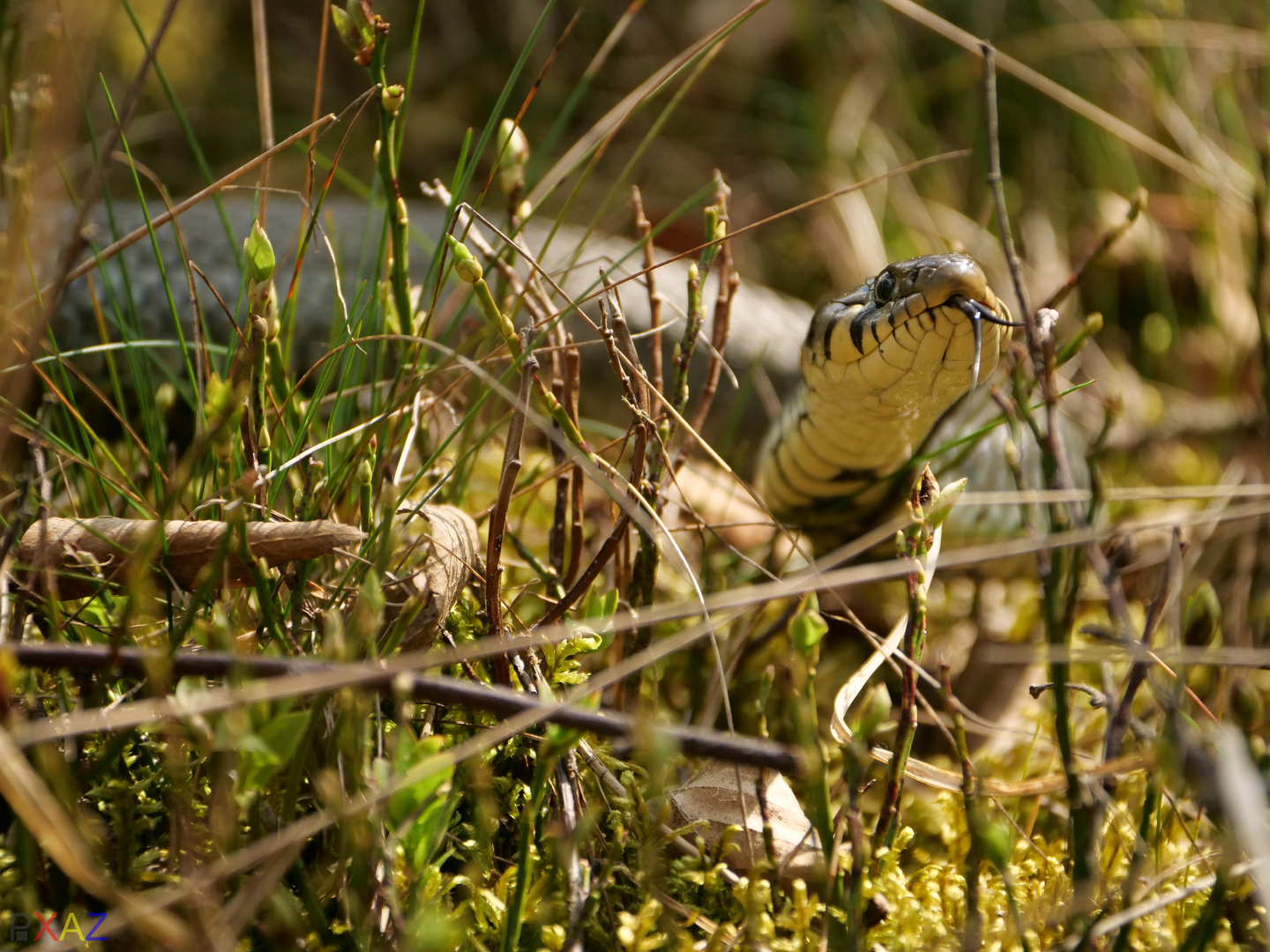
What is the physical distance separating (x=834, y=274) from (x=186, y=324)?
1541 millimetres

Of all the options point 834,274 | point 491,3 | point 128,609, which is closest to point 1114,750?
point 128,609

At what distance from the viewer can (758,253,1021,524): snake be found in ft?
3.84

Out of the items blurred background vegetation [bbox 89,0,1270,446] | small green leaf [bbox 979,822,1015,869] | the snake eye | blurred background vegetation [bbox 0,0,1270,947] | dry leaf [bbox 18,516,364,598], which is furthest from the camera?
blurred background vegetation [bbox 89,0,1270,446]

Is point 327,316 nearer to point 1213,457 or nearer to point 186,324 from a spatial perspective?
point 186,324

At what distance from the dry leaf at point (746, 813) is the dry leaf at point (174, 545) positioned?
0.41 meters

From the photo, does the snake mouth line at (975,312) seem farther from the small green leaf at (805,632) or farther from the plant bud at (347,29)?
the plant bud at (347,29)

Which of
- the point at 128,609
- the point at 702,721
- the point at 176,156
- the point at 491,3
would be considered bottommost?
the point at 702,721

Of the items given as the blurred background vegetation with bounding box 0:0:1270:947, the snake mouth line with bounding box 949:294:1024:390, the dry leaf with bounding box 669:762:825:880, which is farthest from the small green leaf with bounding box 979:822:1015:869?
the blurred background vegetation with bounding box 0:0:1270:947

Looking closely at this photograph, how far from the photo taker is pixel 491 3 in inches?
120

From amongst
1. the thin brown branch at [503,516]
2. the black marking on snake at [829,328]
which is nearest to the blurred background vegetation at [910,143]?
the black marking on snake at [829,328]

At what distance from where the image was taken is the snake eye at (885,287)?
1268 millimetres

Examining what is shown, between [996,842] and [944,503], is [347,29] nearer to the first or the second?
[944,503]

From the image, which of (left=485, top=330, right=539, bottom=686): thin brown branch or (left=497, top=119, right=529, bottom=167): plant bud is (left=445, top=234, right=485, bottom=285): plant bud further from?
(left=497, top=119, right=529, bottom=167): plant bud

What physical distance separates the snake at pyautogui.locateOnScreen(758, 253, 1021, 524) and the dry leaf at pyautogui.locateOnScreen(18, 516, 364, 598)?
65cm
